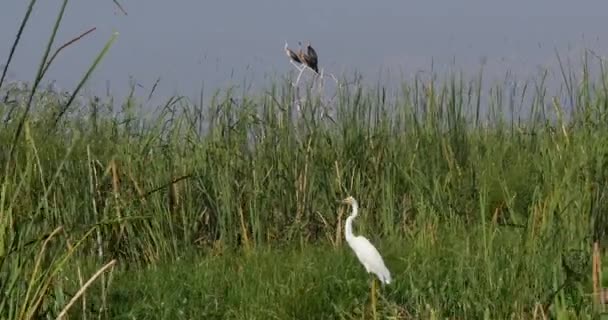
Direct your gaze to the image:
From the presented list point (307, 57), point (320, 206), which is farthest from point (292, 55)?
point (320, 206)

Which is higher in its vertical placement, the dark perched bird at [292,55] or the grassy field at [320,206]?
the dark perched bird at [292,55]

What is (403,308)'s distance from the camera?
3.53 metres

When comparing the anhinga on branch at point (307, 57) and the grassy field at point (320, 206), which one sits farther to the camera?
the anhinga on branch at point (307, 57)

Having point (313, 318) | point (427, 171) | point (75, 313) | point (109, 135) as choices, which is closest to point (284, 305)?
point (313, 318)

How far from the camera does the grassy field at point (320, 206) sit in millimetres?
3541

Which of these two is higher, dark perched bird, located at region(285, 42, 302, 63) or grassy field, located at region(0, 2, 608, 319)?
dark perched bird, located at region(285, 42, 302, 63)

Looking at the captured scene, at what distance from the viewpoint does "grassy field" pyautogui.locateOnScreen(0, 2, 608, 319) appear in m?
3.54

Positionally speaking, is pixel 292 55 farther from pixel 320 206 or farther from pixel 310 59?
pixel 320 206

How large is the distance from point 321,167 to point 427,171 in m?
0.55

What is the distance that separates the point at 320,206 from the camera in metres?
5.34

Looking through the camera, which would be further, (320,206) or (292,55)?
Answer: (292,55)

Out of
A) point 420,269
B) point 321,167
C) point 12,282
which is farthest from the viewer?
point 321,167

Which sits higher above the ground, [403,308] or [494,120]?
[494,120]

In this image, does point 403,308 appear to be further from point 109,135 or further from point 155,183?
point 109,135
